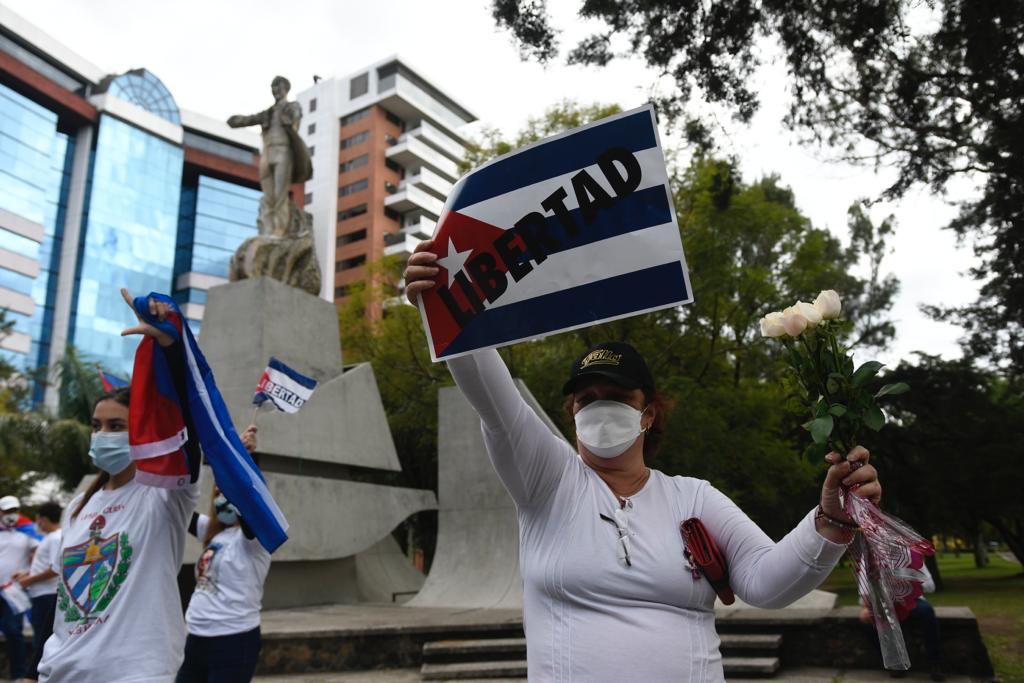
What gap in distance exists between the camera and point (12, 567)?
24.8ft

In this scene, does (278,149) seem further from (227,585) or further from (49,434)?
(49,434)

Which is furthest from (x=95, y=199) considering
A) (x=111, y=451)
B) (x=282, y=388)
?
(x=111, y=451)

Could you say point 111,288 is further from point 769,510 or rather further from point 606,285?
point 606,285

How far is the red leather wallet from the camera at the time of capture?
1.92 meters

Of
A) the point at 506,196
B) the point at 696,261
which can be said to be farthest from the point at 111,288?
the point at 506,196

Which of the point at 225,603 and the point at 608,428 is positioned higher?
the point at 608,428

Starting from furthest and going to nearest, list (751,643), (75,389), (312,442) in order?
1. (75,389)
2. (312,442)
3. (751,643)

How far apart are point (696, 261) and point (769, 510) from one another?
7576 millimetres

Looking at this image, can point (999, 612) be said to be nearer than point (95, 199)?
Yes

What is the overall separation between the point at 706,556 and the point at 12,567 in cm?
800

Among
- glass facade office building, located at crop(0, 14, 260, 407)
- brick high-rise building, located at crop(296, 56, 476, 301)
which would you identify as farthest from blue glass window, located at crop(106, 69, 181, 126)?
brick high-rise building, located at crop(296, 56, 476, 301)

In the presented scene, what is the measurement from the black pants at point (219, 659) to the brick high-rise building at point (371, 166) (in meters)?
57.8

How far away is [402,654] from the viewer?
7.77m

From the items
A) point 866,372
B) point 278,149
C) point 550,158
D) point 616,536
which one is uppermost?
point 278,149
